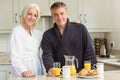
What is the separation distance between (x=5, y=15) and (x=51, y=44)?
2047 mm

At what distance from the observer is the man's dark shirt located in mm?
2355

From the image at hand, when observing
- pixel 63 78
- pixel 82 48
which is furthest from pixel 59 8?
pixel 63 78

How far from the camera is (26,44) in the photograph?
7.98 ft

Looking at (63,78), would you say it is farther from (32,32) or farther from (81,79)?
(32,32)

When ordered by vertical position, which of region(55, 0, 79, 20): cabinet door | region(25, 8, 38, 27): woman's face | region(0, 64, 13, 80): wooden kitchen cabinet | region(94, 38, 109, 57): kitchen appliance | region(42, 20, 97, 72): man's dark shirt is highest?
region(55, 0, 79, 20): cabinet door

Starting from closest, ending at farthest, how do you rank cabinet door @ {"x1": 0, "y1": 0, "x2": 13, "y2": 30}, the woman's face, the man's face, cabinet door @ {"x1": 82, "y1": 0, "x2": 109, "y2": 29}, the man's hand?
the man's hand < the man's face < the woman's face < cabinet door @ {"x1": 0, "y1": 0, "x2": 13, "y2": 30} < cabinet door @ {"x1": 82, "y1": 0, "x2": 109, "y2": 29}

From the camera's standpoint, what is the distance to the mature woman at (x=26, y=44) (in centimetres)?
233

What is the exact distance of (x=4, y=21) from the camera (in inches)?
166

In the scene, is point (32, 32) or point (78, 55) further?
point (32, 32)

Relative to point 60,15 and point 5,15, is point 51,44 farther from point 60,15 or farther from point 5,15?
point 5,15

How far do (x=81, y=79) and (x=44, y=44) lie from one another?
62cm

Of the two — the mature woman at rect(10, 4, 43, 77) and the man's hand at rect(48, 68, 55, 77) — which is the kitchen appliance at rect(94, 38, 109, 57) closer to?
the mature woman at rect(10, 4, 43, 77)

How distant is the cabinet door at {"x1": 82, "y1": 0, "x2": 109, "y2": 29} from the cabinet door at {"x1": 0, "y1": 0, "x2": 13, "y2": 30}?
1248 mm

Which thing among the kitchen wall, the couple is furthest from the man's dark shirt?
the kitchen wall
